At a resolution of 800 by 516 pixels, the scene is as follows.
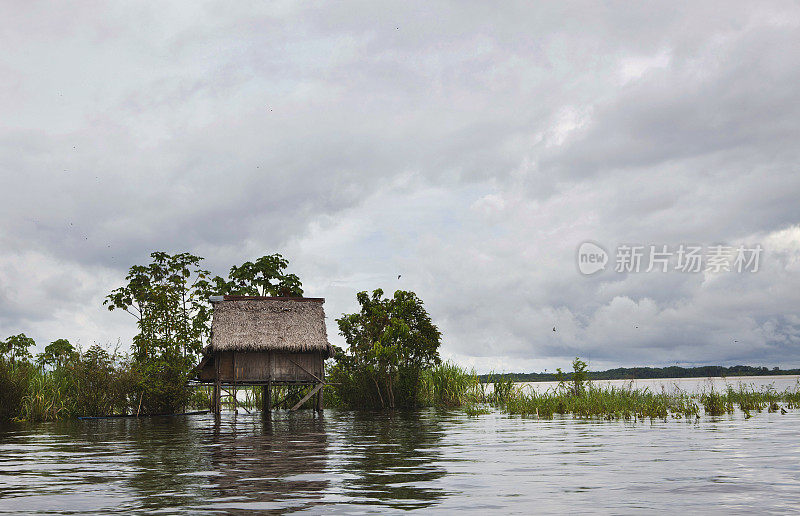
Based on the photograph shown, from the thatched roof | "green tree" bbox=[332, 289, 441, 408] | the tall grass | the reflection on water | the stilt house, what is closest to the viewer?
the reflection on water

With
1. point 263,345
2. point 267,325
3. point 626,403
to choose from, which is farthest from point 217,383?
point 626,403

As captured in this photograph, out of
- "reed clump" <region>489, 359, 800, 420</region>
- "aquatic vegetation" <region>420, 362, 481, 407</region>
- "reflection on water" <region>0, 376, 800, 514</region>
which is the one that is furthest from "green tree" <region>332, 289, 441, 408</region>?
"reflection on water" <region>0, 376, 800, 514</region>

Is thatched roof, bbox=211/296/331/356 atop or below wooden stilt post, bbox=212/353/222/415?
atop

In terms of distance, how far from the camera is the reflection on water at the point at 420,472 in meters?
6.98

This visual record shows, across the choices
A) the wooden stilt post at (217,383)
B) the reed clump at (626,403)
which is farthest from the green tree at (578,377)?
the wooden stilt post at (217,383)

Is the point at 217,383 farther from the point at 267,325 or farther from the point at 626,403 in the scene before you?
the point at 626,403

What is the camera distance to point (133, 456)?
1240 centimetres

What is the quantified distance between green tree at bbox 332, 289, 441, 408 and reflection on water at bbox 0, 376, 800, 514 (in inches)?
664

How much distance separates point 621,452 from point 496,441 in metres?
3.33

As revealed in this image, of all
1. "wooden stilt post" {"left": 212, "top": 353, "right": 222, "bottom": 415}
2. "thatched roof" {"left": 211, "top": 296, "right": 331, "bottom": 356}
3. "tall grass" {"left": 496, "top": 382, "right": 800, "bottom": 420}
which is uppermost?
"thatched roof" {"left": 211, "top": 296, "right": 331, "bottom": 356}

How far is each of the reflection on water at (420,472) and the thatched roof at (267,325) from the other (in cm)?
1354

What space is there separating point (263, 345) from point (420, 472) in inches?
869

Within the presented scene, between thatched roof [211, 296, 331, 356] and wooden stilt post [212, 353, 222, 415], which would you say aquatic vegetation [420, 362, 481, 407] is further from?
wooden stilt post [212, 353, 222, 415]

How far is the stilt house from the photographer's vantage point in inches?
1208
